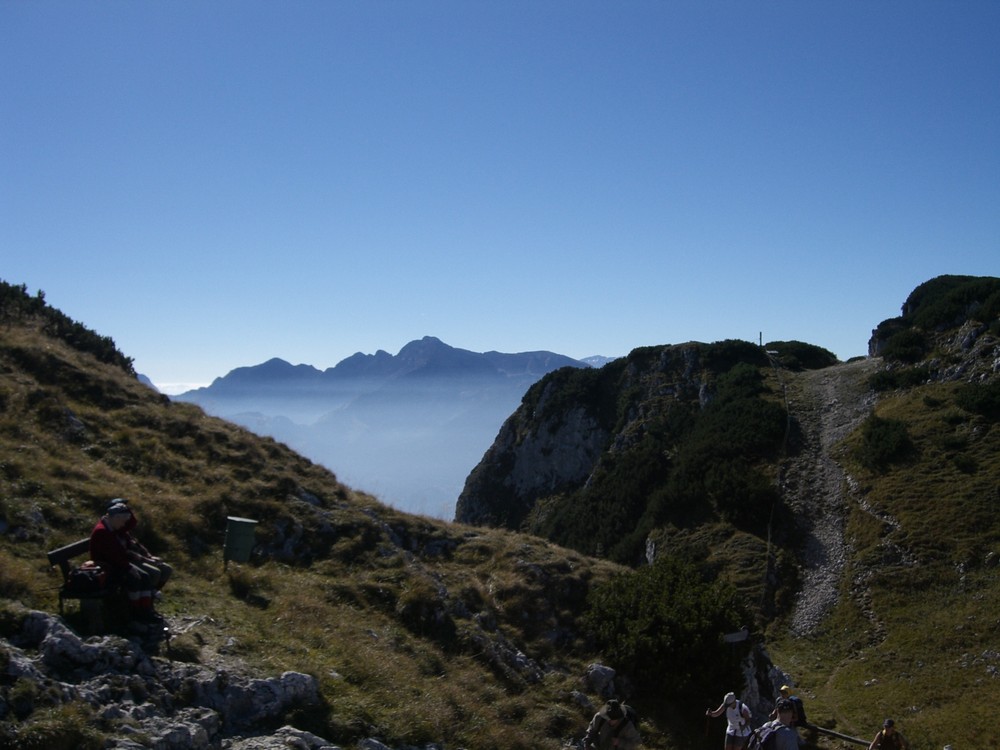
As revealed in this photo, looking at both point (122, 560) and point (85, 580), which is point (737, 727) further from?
point (85, 580)

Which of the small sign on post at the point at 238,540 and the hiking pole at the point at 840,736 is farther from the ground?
the small sign on post at the point at 238,540

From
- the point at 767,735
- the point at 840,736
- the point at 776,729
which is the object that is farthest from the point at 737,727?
the point at 840,736

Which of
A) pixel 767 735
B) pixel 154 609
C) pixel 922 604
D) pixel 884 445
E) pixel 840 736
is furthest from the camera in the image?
pixel 884 445

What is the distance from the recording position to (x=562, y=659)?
47.4 feet

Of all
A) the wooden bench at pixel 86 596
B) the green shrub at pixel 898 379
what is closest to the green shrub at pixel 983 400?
the green shrub at pixel 898 379

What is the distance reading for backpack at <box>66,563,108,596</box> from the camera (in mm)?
8758

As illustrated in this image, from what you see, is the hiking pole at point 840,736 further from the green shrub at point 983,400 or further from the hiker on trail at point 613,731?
the green shrub at point 983,400

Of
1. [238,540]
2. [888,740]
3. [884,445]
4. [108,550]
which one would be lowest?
[888,740]

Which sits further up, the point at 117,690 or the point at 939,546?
the point at 117,690

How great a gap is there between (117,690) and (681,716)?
34.3 feet

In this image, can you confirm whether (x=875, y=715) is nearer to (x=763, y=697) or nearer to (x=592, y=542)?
(x=763, y=697)

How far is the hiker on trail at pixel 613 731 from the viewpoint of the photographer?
33.9 ft

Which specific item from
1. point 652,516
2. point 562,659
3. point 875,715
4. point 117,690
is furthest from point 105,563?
point 652,516

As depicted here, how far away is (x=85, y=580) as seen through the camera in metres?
8.82
